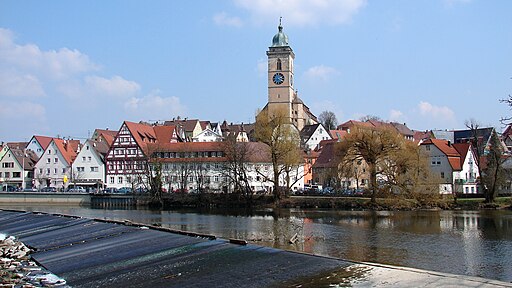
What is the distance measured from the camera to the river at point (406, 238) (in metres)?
26.2

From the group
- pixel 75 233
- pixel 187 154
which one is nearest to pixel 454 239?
pixel 75 233

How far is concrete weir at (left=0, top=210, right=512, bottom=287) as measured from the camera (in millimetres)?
18000

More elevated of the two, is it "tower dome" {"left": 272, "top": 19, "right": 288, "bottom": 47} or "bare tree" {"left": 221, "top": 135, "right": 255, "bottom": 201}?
"tower dome" {"left": 272, "top": 19, "right": 288, "bottom": 47}

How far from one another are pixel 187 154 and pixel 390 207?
4254cm

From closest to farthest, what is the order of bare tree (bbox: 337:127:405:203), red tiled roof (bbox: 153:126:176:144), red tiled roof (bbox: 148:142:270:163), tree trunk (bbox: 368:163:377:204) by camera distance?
bare tree (bbox: 337:127:405:203) < tree trunk (bbox: 368:163:377:204) < red tiled roof (bbox: 148:142:270:163) < red tiled roof (bbox: 153:126:176:144)

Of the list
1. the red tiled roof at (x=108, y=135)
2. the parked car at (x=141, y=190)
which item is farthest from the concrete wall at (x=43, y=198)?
the red tiled roof at (x=108, y=135)

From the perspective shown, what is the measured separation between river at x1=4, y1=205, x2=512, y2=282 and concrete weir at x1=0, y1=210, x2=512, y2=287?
5.76 meters

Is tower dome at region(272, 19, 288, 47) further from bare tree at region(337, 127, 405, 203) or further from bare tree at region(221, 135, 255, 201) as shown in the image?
bare tree at region(337, 127, 405, 203)

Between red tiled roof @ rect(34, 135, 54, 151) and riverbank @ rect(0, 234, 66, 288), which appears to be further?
red tiled roof @ rect(34, 135, 54, 151)

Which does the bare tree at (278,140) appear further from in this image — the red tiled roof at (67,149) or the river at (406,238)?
the red tiled roof at (67,149)

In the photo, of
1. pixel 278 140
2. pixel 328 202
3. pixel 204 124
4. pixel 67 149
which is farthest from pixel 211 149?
pixel 204 124

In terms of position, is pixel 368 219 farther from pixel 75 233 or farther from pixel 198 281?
pixel 198 281

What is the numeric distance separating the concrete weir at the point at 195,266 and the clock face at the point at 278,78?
309ft

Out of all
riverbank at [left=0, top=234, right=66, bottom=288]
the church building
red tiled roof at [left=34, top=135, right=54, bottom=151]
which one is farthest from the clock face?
riverbank at [left=0, top=234, right=66, bottom=288]
